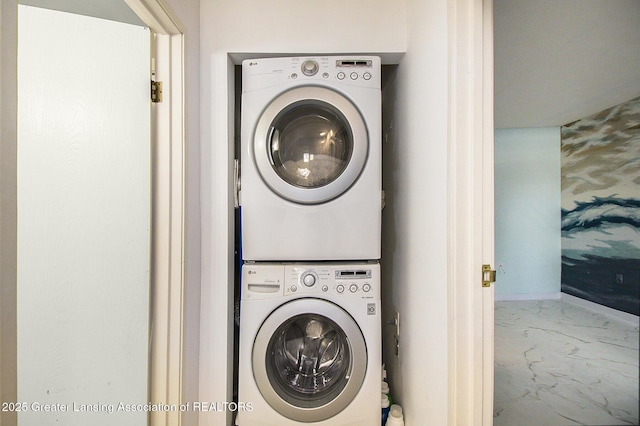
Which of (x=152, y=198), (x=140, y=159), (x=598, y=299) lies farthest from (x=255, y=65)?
(x=598, y=299)

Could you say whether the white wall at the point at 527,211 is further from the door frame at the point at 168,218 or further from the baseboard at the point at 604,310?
the door frame at the point at 168,218

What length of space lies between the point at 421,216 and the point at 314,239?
50 cm

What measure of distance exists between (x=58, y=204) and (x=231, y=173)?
0.70 m

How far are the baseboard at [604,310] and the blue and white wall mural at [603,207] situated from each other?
0.04ft

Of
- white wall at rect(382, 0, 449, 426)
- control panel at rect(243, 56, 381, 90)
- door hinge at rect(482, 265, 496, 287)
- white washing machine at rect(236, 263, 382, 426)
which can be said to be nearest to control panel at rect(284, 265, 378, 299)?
white washing machine at rect(236, 263, 382, 426)

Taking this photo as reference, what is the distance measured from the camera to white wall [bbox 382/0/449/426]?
3.04ft

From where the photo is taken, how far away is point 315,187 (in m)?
1.21

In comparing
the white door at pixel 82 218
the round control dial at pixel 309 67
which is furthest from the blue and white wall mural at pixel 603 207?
the white door at pixel 82 218

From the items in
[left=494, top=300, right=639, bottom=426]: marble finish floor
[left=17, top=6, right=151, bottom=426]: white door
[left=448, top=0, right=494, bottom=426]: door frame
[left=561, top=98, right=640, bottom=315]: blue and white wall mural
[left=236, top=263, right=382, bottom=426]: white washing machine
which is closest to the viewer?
[left=494, top=300, right=639, bottom=426]: marble finish floor

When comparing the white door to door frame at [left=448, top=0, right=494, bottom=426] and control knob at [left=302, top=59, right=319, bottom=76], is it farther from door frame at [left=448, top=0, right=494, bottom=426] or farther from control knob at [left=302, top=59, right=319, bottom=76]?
door frame at [left=448, top=0, right=494, bottom=426]

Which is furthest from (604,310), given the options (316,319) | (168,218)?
(168,218)

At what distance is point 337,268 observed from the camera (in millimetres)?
1186

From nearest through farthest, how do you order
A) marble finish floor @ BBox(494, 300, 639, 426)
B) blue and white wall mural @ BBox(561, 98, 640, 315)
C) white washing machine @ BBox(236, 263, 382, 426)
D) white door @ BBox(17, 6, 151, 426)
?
marble finish floor @ BBox(494, 300, 639, 426)
blue and white wall mural @ BBox(561, 98, 640, 315)
white door @ BBox(17, 6, 151, 426)
white washing machine @ BBox(236, 263, 382, 426)

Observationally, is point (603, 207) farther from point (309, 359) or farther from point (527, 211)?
point (309, 359)
